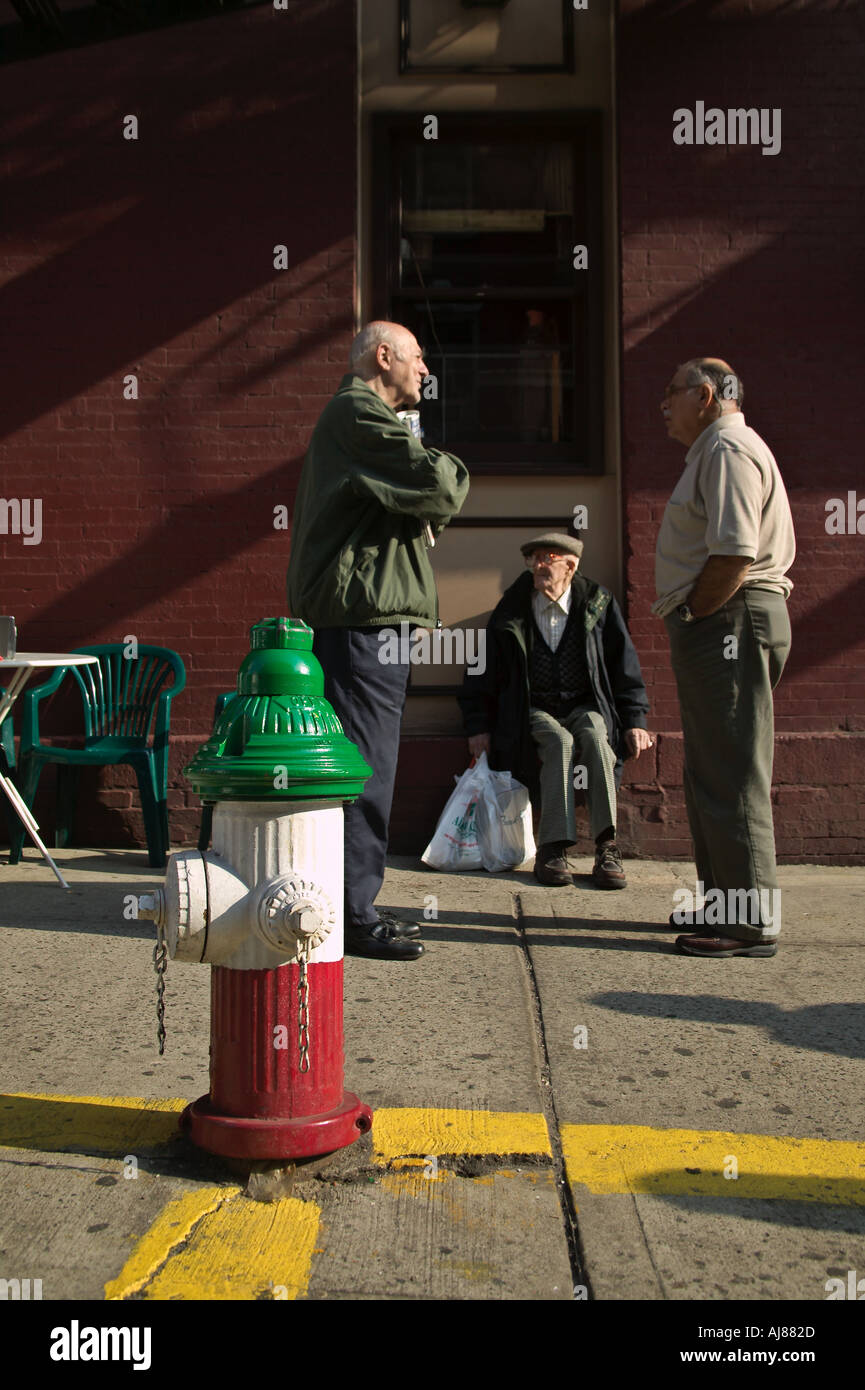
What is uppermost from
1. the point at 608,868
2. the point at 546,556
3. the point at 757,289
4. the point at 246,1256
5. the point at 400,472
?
the point at 757,289

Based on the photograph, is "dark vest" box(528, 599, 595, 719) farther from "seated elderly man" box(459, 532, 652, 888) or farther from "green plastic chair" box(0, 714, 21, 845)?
"green plastic chair" box(0, 714, 21, 845)

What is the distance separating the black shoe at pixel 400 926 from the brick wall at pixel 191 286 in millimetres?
2258

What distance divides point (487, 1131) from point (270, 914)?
2.56ft

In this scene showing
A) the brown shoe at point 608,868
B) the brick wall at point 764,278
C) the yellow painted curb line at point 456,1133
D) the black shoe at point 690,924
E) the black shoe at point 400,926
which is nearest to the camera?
the yellow painted curb line at point 456,1133

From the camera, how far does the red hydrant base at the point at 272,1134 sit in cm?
241

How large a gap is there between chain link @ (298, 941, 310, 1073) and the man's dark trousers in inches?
59.9

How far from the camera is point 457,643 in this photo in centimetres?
631

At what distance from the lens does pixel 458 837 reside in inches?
227

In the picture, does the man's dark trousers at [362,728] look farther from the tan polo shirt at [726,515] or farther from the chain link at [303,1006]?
the chain link at [303,1006]

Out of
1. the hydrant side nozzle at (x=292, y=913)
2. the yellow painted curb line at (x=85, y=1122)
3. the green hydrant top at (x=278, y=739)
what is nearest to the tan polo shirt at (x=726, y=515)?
the green hydrant top at (x=278, y=739)

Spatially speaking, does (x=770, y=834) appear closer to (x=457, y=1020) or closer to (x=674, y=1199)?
(x=457, y=1020)

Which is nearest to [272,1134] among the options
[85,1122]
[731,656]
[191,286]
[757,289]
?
[85,1122]

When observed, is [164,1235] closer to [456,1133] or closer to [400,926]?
[456,1133]

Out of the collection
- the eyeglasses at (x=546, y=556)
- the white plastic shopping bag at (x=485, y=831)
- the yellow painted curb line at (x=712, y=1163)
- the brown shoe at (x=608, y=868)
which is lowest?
the yellow painted curb line at (x=712, y=1163)
